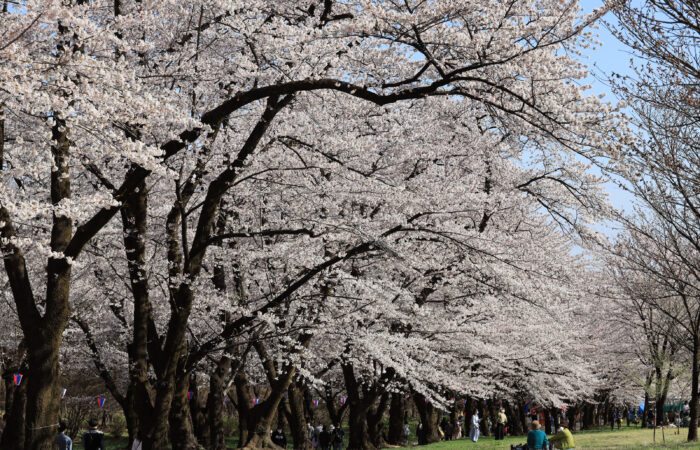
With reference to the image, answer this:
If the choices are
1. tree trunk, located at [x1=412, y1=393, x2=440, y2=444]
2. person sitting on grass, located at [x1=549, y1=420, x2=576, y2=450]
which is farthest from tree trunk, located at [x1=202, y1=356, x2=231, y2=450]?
tree trunk, located at [x1=412, y1=393, x2=440, y2=444]

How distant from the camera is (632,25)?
8711 mm

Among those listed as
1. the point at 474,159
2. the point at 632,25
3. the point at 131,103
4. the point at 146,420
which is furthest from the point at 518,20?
the point at 474,159

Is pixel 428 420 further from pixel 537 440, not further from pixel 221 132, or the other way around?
pixel 221 132

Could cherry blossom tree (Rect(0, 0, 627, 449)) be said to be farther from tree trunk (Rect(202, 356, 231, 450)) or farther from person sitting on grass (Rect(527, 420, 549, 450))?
person sitting on grass (Rect(527, 420, 549, 450))

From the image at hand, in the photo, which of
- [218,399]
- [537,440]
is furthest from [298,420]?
[537,440]

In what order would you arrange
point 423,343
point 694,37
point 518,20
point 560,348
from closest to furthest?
point 518,20
point 694,37
point 423,343
point 560,348

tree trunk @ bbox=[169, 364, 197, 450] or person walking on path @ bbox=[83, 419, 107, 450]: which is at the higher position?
tree trunk @ bbox=[169, 364, 197, 450]

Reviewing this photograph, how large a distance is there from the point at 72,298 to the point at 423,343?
894 centimetres

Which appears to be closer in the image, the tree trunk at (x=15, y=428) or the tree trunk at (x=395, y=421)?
the tree trunk at (x=15, y=428)

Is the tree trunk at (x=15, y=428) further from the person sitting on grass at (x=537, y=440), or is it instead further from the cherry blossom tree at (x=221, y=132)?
the person sitting on grass at (x=537, y=440)

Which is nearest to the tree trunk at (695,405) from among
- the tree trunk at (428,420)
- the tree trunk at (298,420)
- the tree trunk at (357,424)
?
the tree trunk at (428,420)

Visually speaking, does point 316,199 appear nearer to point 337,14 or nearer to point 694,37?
point 337,14

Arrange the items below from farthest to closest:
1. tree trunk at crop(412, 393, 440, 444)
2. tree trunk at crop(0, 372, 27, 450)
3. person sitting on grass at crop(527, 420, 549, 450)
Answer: tree trunk at crop(412, 393, 440, 444) → person sitting on grass at crop(527, 420, 549, 450) → tree trunk at crop(0, 372, 27, 450)

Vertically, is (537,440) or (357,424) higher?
(537,440)
